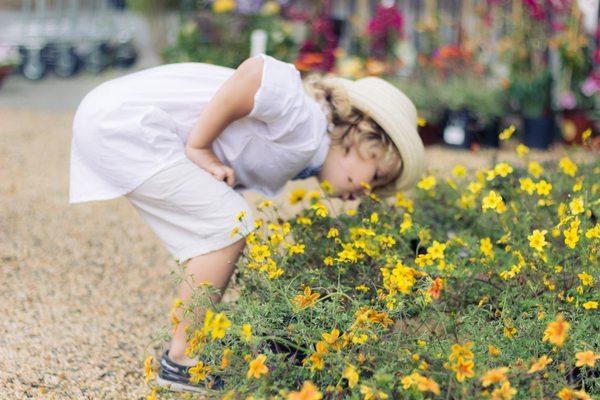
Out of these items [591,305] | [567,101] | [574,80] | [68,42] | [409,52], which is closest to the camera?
[591,305]

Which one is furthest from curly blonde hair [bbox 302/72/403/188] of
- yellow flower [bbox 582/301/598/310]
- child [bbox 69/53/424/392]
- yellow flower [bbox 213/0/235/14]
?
yellow flower [bbox 213/0/235/14]

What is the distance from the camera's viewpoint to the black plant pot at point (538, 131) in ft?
17.6

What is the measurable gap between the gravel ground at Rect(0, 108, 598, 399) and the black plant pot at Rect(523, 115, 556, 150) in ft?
0.41

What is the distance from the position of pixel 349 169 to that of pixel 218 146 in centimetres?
37

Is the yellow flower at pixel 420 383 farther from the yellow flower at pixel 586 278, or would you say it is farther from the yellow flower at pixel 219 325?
the yellow flower at pixel 586 278

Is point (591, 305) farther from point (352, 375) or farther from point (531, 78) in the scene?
point (531, 78)

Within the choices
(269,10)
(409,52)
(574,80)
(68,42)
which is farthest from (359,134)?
(68,42)

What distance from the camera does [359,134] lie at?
2463mm

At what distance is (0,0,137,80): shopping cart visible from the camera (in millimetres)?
8453

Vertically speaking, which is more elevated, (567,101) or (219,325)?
(219,325)

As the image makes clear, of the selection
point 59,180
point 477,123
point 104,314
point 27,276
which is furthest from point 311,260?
point 477,123

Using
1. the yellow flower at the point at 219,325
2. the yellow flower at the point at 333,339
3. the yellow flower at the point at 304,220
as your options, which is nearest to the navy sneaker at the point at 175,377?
the yellow flower at the point at 304,220

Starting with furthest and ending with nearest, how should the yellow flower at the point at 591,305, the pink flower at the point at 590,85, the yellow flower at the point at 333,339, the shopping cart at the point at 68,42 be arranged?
1. the shopping cart at the point at 68,42
2. the pink flower at the point at 590,85
3. the yellow flower at the point at 591,305
4. the yellow flower at the point at 333,339

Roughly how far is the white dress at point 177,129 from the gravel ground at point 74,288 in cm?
44
